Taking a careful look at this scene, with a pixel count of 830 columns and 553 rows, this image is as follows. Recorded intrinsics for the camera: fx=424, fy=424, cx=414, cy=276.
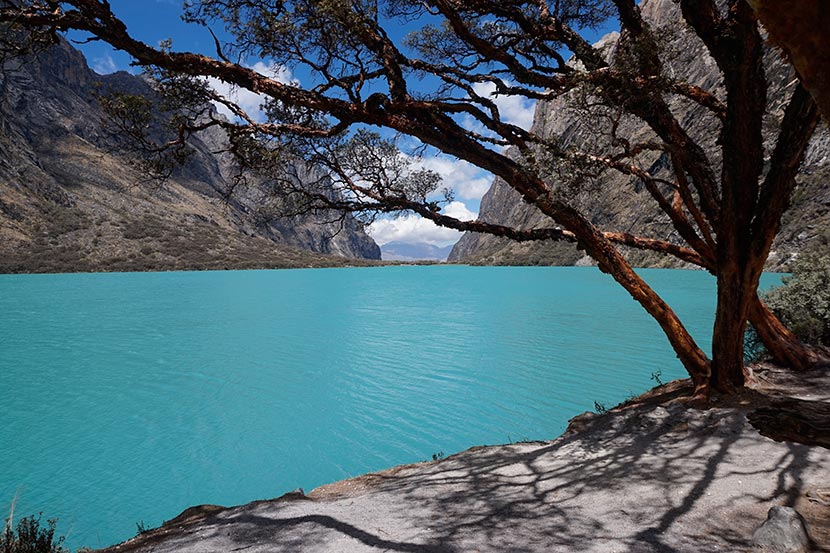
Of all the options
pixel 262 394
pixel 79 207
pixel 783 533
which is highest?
pixel 79 207

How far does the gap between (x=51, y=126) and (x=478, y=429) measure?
133542 millimetres

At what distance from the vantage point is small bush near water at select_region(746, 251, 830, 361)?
33.9 ft

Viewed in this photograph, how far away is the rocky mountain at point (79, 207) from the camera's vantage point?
72.3m

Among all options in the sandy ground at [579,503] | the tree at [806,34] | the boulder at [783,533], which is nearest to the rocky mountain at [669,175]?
the sandy ground at [579,503]

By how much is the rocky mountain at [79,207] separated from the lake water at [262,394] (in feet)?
101

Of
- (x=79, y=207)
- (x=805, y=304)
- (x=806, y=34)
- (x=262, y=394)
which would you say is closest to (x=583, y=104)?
(x=806, y=34)

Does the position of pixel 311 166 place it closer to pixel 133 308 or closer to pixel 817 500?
pixel 817 500

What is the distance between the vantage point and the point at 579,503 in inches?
160

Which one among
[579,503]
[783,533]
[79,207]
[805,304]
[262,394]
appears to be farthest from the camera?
[79,207]

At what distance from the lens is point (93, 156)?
102m

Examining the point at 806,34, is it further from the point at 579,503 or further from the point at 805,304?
the point at 805,304

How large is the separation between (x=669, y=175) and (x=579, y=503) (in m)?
103

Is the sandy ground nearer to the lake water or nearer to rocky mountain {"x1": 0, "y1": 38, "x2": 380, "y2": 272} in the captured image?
the lake water

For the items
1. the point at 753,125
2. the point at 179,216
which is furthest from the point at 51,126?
the point at 753,125
